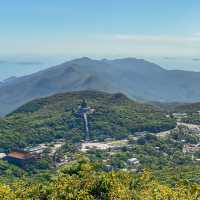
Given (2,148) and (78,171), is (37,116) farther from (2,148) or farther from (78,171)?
(78,171)

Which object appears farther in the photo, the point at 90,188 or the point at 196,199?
the point at 90,188

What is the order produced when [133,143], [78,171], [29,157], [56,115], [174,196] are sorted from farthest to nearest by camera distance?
[56,115] < [133,143] < [29,157] < [78,171] < [174,196]

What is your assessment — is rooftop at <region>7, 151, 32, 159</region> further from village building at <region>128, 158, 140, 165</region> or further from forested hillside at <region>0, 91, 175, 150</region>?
village building at <region>128, 158, 140, 165</region>

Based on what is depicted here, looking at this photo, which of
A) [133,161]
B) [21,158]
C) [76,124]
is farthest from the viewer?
[76,124]

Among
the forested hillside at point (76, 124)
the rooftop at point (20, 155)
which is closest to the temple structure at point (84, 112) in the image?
the forested hillside at point (76, 124)

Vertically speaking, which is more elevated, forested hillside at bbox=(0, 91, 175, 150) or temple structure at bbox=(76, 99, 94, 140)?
temple structure at bbox=(76, 99, 94, 140)

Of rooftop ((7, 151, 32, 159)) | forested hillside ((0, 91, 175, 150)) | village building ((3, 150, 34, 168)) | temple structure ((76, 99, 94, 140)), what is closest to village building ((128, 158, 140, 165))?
village building ((3, 150, 34, 168))

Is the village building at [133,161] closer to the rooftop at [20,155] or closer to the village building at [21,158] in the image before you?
the village building at [21,158]

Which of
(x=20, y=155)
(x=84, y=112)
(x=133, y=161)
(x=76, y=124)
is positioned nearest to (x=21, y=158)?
(x=20, y=155)

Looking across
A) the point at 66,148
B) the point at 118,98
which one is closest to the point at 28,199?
the point at 66,148

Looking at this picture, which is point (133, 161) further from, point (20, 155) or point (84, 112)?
point (84, 112)

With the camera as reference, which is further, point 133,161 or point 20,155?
point 133,161
